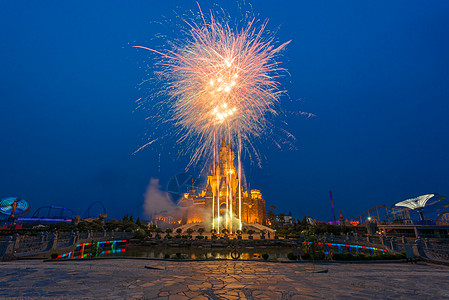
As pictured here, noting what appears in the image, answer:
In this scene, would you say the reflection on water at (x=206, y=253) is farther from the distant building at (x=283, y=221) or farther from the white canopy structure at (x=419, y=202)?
the distant building at (x=283, y=221)

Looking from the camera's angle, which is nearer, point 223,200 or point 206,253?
point 206,253

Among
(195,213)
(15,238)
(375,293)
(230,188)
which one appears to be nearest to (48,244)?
(15,238)

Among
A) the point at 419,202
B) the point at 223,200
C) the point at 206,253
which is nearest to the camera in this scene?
the point at 206,253

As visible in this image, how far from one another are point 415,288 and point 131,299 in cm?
913

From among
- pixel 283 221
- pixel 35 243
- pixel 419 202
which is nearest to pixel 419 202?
pixel 419 202

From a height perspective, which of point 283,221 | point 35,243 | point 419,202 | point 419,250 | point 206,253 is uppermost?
point 419,202

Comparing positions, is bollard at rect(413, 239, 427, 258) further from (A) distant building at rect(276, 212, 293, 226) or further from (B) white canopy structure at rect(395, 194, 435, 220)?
(A) distant building at rect(276, 212, 293, 226)

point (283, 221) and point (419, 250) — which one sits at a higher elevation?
point (283, 221)

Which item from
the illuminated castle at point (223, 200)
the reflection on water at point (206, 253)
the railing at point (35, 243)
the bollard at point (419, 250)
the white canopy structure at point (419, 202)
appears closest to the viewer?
the railing at point (35, 243)

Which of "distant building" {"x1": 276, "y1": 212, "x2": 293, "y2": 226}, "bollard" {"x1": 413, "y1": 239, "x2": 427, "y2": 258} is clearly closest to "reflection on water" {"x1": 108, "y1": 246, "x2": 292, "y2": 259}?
"bollard" {"x1": 413, "y1": 239, "x2": 427, "y2": 258}

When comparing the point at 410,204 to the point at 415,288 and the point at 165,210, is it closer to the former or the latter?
the point at 415,288

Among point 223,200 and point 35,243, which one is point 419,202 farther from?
point 35,243

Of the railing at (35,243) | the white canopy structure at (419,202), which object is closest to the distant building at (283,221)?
the white canopy structure at (419,202)

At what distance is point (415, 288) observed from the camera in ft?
24.6
